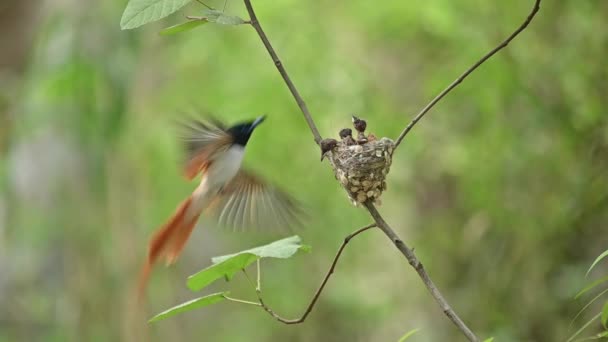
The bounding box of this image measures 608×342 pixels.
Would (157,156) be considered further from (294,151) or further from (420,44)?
(420,44)

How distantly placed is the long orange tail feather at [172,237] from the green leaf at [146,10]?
498 mm

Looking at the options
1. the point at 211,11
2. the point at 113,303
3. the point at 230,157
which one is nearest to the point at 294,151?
the point at 113,303

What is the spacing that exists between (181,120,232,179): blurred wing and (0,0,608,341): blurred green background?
0.98m

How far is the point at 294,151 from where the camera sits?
3.78 m

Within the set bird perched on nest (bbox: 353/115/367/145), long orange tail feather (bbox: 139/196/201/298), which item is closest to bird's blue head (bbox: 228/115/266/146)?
long orange tail feather (bbox: 139/196/201/298)

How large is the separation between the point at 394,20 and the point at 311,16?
51cm

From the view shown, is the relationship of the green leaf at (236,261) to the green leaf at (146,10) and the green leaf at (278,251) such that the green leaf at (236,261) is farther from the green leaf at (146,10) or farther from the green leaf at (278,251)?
the green leaf at (146,10)

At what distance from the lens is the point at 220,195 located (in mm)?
1800

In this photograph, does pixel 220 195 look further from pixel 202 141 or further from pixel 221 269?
pixel 221 269

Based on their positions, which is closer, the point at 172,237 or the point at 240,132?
A: the point at 172,237

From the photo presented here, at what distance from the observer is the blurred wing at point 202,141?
1.58 m

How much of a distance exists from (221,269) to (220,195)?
0.68m

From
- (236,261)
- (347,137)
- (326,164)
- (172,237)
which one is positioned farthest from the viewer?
(326,164)

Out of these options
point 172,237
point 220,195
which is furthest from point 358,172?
point 220,195
